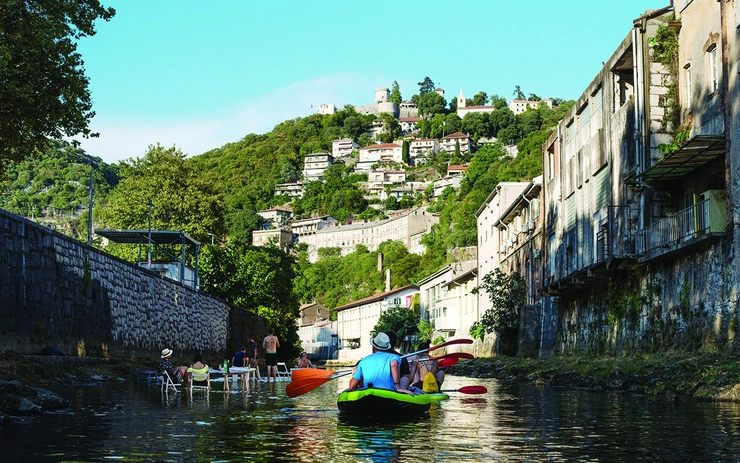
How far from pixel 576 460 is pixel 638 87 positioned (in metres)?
21.6

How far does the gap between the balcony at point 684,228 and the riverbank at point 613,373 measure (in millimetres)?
3023

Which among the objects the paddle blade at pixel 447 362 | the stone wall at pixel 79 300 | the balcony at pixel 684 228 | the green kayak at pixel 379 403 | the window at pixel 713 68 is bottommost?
the green kayak at pixel 379 403

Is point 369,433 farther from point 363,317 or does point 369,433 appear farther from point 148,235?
point 363,317

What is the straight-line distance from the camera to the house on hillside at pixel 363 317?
344ft

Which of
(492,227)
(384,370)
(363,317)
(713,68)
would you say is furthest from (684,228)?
(363,317)

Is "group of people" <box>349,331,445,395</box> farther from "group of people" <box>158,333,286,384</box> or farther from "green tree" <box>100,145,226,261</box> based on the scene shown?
"green tree" <box>100,145,226,261</box>

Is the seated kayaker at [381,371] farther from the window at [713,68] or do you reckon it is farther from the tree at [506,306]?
the tree at [506,306]

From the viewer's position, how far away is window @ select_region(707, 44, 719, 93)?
2469 cm

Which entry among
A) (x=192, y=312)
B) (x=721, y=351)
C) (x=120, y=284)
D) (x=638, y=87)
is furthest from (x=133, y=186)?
(x=721, y=351)

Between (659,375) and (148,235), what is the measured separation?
2907 cm

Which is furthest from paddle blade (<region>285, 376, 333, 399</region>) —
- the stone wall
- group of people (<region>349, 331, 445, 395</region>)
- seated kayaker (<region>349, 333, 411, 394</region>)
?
the stone wall

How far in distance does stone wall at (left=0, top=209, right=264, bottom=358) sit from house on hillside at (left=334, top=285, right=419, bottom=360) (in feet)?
206

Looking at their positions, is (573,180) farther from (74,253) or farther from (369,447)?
(369,447)

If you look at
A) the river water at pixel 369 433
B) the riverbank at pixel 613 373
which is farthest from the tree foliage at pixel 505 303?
the river water at pixel 369 433
